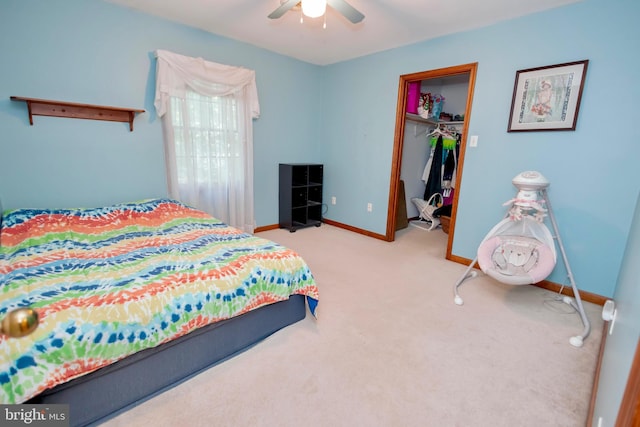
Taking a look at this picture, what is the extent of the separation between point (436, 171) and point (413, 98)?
1283 mm

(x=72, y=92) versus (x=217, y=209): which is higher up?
(x=72, y=92)

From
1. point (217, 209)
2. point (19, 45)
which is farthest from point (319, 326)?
point (19, 45)

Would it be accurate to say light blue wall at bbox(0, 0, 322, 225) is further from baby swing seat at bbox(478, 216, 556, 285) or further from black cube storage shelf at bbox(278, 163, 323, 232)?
baby swing seat at bbox(478, 216, 556, 285)

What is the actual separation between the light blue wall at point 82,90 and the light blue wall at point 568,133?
8.69 feet

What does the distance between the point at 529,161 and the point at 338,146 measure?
243 centimetres

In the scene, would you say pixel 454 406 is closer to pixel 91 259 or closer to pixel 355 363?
pixel 355 363

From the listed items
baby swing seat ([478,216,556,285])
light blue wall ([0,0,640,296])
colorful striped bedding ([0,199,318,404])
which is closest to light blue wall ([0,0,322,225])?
light blue wall ([0,0,640,296])

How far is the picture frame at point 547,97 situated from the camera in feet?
7.83

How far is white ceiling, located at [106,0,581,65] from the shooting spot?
247 centimetres

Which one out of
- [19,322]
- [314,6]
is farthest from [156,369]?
[314,6]

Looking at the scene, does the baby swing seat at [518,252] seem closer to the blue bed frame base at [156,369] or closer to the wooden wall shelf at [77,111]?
the blue bed frame base at [156,369]

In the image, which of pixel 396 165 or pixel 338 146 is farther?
pixel 338 146

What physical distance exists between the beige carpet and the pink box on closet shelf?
2640mm

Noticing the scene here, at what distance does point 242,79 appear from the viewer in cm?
342
